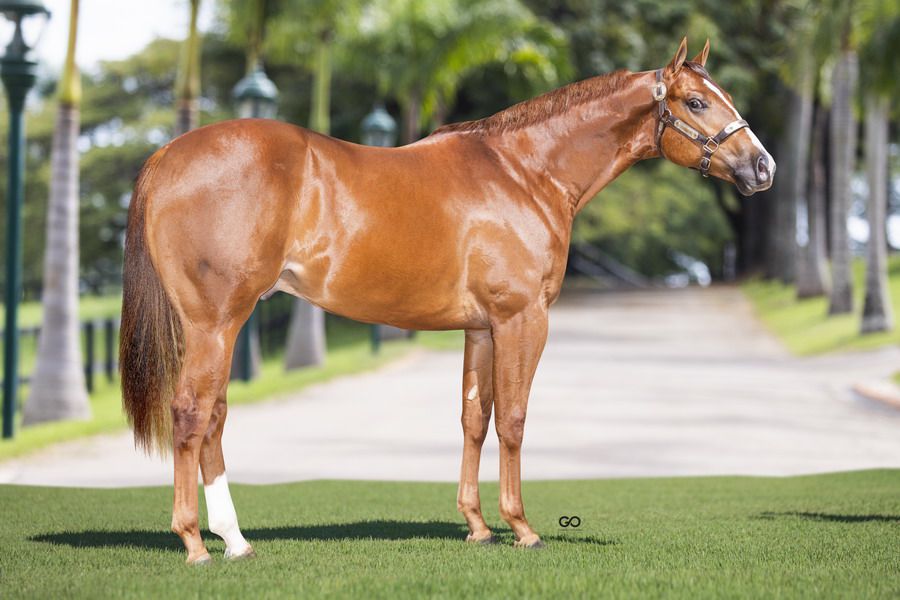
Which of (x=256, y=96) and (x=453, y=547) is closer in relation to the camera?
(x=453, y=547)

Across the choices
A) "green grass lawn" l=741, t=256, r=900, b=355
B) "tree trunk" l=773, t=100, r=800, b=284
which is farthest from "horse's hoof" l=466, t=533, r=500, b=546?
"tree trunk" l=773, t=100, r=800, b=284

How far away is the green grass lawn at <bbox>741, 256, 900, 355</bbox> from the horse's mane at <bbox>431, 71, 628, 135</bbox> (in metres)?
19.1

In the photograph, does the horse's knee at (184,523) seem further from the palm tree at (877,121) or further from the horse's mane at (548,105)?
the palm tree at (877,121)

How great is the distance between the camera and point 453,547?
20.2 feet

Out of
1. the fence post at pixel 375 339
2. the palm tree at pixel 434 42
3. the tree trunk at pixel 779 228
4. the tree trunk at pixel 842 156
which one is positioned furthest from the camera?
the tree trunk at pixel 779 228

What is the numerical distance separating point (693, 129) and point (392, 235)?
5.41ft

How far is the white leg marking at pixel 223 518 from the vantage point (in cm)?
571

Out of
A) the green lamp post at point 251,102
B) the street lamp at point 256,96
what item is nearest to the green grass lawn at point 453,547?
the green lamp post at point 251,102

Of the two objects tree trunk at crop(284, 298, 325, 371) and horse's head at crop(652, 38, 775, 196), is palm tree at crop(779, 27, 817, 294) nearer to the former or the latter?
tree trunk at crop(284, 298, 325, 371)

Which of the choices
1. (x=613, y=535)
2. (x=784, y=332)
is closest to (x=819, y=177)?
(x=784, y=332)

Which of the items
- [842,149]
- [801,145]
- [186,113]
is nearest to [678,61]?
[186,113]

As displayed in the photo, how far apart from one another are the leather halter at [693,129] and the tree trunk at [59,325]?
10309 millimetres

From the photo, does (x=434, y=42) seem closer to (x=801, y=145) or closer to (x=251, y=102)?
(x=251, y=102)

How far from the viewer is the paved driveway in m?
11.4
